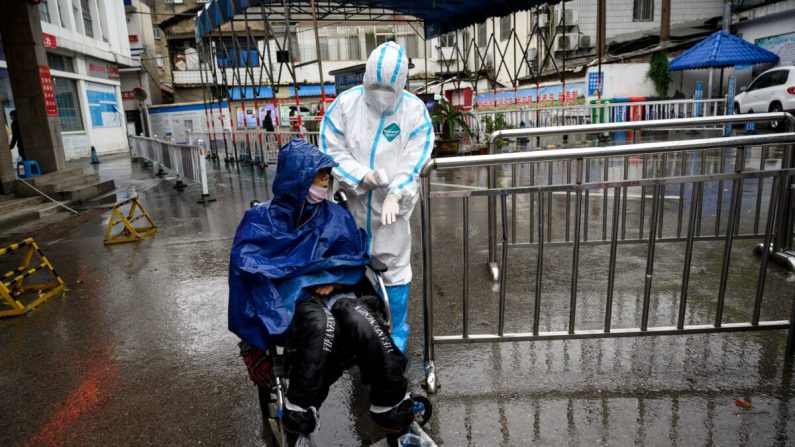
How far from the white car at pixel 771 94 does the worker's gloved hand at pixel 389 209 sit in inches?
649

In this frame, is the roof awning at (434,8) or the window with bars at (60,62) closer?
the roof awning at (434,8)

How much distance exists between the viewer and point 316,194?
2605 millimetres

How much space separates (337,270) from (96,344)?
2368 millimetres

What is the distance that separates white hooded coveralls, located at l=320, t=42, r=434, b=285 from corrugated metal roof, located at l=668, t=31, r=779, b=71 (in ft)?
59.3

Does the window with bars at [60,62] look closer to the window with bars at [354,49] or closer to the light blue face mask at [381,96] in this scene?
the light blue face mask at [381,96]

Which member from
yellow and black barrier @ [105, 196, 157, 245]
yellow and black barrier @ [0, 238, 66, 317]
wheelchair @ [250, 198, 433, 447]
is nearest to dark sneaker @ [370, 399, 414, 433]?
wheelchair @ [250, 198, 433, 447]

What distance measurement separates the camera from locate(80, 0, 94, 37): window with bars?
78.9ft

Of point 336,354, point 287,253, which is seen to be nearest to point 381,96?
point 287,253

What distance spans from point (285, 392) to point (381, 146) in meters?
1.38

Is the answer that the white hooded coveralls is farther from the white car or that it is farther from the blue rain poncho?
the white car

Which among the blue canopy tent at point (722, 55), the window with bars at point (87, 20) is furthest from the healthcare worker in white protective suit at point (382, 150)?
the window with bars at point (87, 20)

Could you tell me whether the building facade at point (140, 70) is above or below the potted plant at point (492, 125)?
above

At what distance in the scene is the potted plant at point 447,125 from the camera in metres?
13.1

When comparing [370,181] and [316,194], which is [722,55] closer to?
[370,181]
